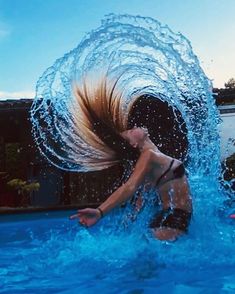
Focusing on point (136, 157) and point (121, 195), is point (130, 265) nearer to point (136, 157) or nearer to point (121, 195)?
point (121, 195)

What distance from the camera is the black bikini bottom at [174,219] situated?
4.12 m

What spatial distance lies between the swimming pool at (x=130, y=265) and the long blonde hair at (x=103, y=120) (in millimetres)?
768

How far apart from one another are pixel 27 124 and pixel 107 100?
397 inches

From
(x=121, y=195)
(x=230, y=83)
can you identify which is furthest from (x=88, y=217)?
(x=230, y=83)

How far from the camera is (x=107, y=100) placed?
14.4 feet

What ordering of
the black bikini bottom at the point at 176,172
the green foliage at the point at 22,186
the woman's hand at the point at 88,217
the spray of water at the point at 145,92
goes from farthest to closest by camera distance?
the green foliage at the point at 22,186, the spray of water at the point at 145,92, the black bikini bottom at the point at 176,172, the woman's hand at the point at 88,217

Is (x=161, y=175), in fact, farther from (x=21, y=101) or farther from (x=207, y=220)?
(x=21, y=101)

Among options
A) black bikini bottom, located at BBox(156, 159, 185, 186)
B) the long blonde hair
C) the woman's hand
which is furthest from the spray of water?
the woman's hand

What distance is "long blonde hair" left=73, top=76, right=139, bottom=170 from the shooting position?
4.30 m

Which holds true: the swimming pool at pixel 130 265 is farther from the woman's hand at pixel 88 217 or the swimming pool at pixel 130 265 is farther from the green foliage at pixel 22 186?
the green foliage at pixel 22 186

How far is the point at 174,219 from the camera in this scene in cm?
413

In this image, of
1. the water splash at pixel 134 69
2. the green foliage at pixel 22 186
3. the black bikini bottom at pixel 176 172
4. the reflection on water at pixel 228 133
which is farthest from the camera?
the reflection on water at pixel 228 133

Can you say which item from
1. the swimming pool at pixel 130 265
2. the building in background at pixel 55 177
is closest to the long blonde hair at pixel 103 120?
the swimming pool at pixel 130 265

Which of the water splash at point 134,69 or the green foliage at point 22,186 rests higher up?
the water splash at point 134,69
